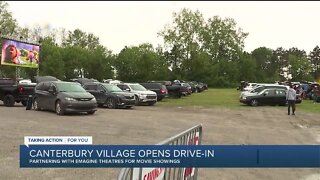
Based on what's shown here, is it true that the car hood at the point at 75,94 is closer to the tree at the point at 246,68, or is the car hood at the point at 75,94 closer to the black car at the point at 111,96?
the black car at the point at 111,96

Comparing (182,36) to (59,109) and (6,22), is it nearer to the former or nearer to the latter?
(6,22)

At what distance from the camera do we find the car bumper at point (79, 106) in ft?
63.3

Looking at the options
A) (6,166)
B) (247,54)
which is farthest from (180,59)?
(6,166)

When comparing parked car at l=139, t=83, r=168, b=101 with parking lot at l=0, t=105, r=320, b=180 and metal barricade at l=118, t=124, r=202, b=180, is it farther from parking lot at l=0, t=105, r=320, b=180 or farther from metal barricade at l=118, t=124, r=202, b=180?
metal barricade at l=118, t=124, r=202, b=180

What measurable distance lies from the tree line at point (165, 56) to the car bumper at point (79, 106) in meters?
59.1

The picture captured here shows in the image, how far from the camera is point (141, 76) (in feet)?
278

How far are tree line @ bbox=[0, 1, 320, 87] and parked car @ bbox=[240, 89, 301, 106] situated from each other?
53329 millimetres

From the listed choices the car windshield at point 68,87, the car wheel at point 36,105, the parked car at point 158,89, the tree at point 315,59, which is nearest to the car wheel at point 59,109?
the car windshield at point 68,87

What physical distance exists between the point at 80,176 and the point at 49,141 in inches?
123

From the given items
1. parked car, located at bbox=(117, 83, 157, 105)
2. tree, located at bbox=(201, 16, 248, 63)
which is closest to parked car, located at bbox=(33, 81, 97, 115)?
parked car, located at bbox=(117, 83, 157, 105)

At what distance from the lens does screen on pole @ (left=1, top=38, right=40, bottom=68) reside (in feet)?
124

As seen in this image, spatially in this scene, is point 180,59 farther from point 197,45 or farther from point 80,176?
point 80,176

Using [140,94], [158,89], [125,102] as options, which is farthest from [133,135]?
[158,89]

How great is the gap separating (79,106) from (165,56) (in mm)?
72213
